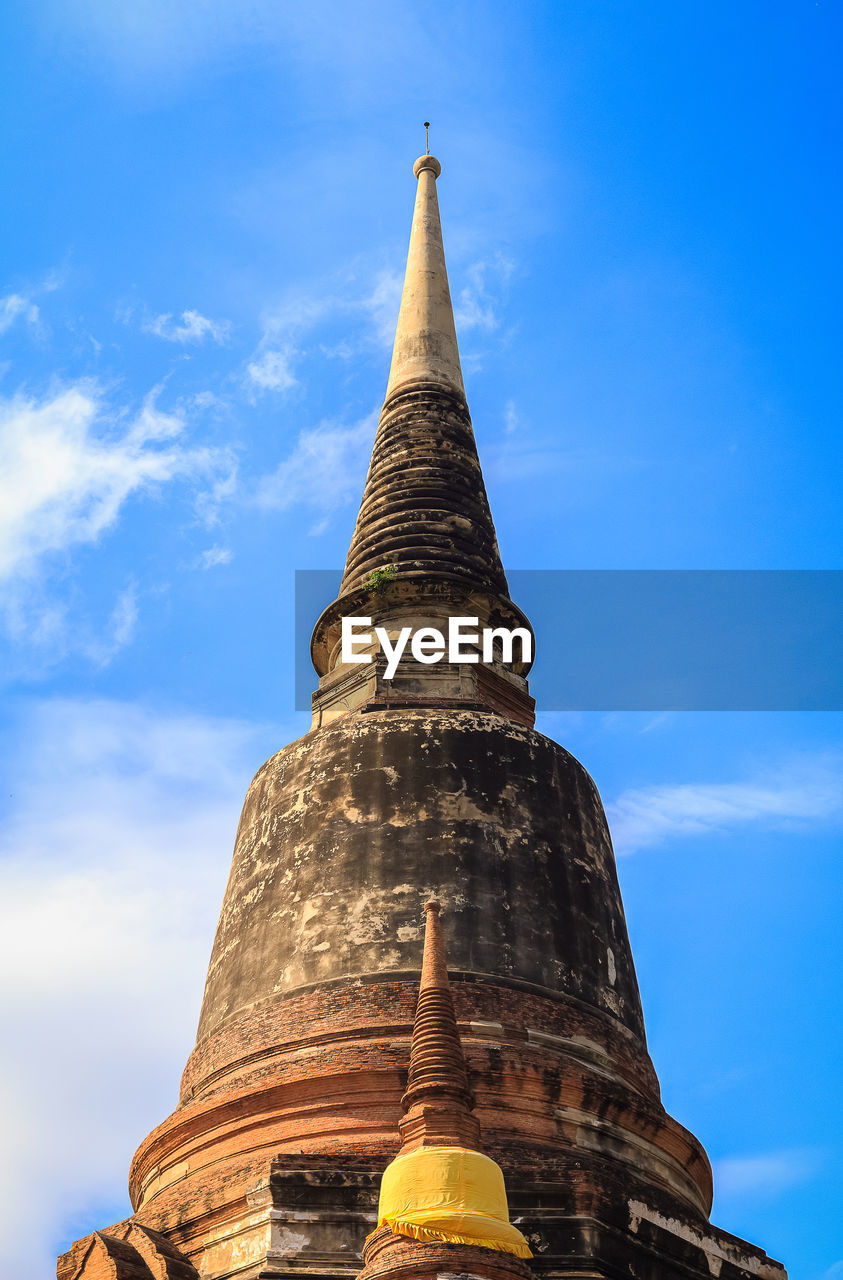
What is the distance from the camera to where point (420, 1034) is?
12258 mm

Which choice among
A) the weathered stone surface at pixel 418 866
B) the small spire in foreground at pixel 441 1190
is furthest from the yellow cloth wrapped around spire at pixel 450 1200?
the weathered stone surface at pixel 418 866

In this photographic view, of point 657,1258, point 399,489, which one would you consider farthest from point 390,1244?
point 399,489

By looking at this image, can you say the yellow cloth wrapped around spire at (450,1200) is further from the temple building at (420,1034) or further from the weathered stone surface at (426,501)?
the weathered stone surface at (426,501)

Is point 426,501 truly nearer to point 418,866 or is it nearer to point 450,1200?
point 418,866

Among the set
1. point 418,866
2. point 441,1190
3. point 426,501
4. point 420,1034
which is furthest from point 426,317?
point 441,1190

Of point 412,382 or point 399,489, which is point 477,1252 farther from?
point 412,382

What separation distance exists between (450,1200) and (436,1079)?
120cm

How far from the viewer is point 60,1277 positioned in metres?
13.6

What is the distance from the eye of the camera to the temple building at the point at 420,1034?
1226cm

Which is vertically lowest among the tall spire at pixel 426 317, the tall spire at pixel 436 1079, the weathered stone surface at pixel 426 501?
the tall spire at pixel 436 1079

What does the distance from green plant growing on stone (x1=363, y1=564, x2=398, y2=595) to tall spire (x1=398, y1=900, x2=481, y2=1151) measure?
728 cm

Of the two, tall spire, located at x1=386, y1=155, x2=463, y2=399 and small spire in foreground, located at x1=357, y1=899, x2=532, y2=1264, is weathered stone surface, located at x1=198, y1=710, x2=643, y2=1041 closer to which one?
small spire in foreground, located at x1=357, y1=899, x2=532, y2=1264

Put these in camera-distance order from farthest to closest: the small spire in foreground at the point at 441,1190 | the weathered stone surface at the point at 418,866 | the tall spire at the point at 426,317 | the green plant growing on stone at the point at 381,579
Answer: the tall spire at the point at 426,317 < the green plant growing on stone at the point at 381,579 < the weathered stone surface at the point at 418,866 < the small spire in foreground at the point at 441,1190

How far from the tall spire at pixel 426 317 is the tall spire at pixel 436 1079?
12096 millimetres
